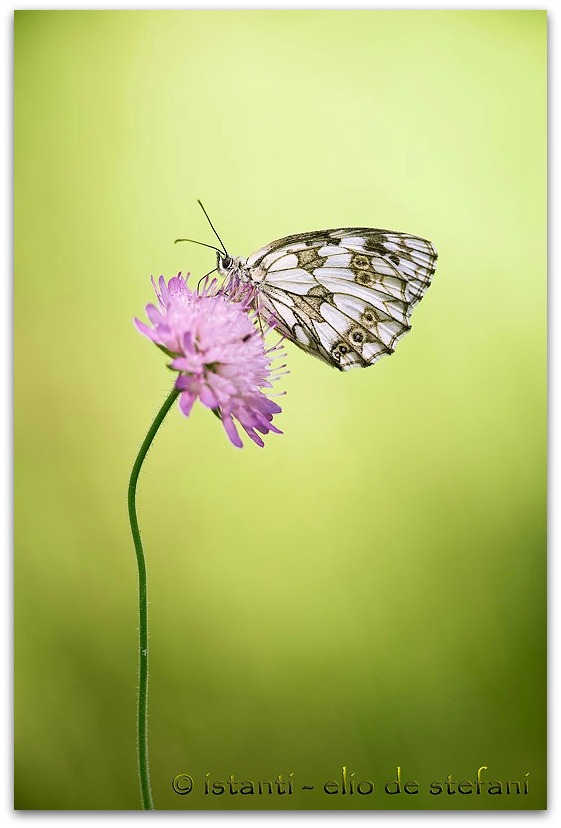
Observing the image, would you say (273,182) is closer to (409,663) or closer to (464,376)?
(464,376)

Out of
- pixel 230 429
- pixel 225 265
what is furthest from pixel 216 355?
pixel 225 265

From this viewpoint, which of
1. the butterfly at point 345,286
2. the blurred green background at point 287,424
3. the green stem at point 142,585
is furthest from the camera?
the blurred green background at point 287,424

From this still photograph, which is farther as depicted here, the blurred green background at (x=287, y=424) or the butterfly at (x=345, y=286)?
the blurred green background at (x=287, y=424)

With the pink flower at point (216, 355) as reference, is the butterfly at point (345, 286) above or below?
above

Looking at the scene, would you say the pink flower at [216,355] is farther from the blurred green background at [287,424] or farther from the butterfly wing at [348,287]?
the blurred green background at [287,424]

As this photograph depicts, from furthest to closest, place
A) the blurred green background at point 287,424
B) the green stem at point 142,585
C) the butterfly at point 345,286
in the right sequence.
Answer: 1. the blurred green background at point 287,424
2. the butterfly at point 345,286
3. the green stem at point 142,585

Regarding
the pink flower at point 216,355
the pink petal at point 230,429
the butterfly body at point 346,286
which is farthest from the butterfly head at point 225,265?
the pink petal at point 230,429

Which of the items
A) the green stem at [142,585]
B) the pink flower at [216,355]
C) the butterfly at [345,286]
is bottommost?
the green stem at [142,585]

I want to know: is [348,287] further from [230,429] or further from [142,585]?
[142,585]
